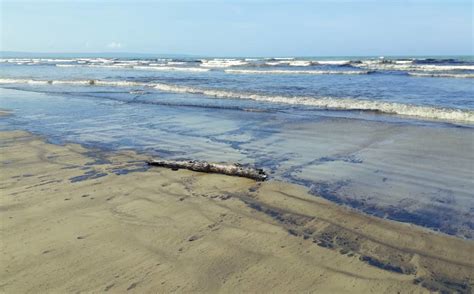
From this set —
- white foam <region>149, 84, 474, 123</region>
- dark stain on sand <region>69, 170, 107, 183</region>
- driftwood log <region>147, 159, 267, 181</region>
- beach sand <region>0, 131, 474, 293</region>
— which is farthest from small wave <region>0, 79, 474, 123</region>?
dark stain on sand <region>69, 170, 107, 183</region>

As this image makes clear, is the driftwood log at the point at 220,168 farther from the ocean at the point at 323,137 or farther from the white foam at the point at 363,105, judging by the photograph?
the white foam at the point at 363,105

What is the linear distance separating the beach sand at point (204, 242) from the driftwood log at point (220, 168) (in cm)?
14

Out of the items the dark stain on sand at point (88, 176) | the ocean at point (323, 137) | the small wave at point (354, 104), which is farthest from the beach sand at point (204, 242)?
the small wave at point (354, 104)

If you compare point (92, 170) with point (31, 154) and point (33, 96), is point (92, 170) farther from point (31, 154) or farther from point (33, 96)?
point (33, 96)

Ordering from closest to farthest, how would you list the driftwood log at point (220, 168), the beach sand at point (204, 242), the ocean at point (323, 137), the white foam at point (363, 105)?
the beach sand at point (204, 242) < the ocean at point (323, 137) < the driftwood log at point (220, 168) < the white foam at point (363, 105)

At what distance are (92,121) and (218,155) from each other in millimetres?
5560

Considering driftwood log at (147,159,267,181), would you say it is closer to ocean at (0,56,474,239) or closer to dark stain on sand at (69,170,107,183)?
ocean at (0,56,474,239)

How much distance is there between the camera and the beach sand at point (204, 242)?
3297 mm

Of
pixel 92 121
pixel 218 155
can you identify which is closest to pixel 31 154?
pixel 218 155

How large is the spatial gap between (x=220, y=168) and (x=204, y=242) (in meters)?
2.29

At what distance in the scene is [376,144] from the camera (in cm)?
857

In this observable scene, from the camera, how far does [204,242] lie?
3984mm

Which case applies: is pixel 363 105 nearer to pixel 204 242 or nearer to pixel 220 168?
pixel 220 168

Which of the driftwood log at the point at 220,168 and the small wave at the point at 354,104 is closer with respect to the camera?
the driftwood log at the point at 220,168
